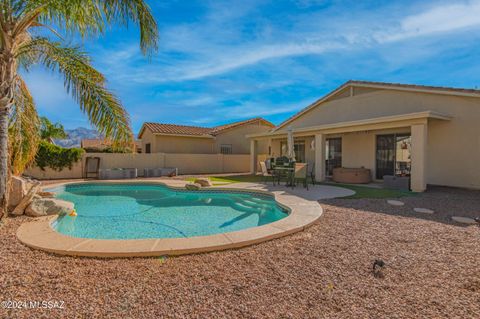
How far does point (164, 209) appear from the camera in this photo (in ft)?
30.1

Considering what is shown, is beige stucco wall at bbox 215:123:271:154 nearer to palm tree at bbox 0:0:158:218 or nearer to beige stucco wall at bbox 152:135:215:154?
beige stucco wall at bbox 152:135:215:154

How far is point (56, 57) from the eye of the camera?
6.05 meters

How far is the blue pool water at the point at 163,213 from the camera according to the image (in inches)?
255

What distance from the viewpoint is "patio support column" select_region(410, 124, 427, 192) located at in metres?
10.5

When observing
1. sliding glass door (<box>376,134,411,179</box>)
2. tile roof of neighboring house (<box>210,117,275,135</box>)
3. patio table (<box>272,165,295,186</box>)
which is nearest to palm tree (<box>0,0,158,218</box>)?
patio table (<box>272,165,295,186</box>)

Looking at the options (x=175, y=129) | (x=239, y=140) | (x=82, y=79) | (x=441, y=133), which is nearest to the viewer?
(x=82, y=79)

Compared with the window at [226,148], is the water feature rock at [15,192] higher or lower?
lower

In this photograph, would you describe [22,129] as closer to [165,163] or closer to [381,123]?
[381,123]

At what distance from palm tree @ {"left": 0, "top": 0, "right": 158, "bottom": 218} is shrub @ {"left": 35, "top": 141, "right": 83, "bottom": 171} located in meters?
12.1

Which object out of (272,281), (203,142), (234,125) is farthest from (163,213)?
(234,125)

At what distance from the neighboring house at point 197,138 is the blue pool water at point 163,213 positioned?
1063 cm

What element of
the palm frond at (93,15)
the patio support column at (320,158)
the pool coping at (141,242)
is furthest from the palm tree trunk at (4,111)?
the patio support column at (320,158)

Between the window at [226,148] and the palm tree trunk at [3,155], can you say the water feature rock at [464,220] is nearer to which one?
the palm tree trunk at [3,155]

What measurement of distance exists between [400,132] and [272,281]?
43.9 ft
